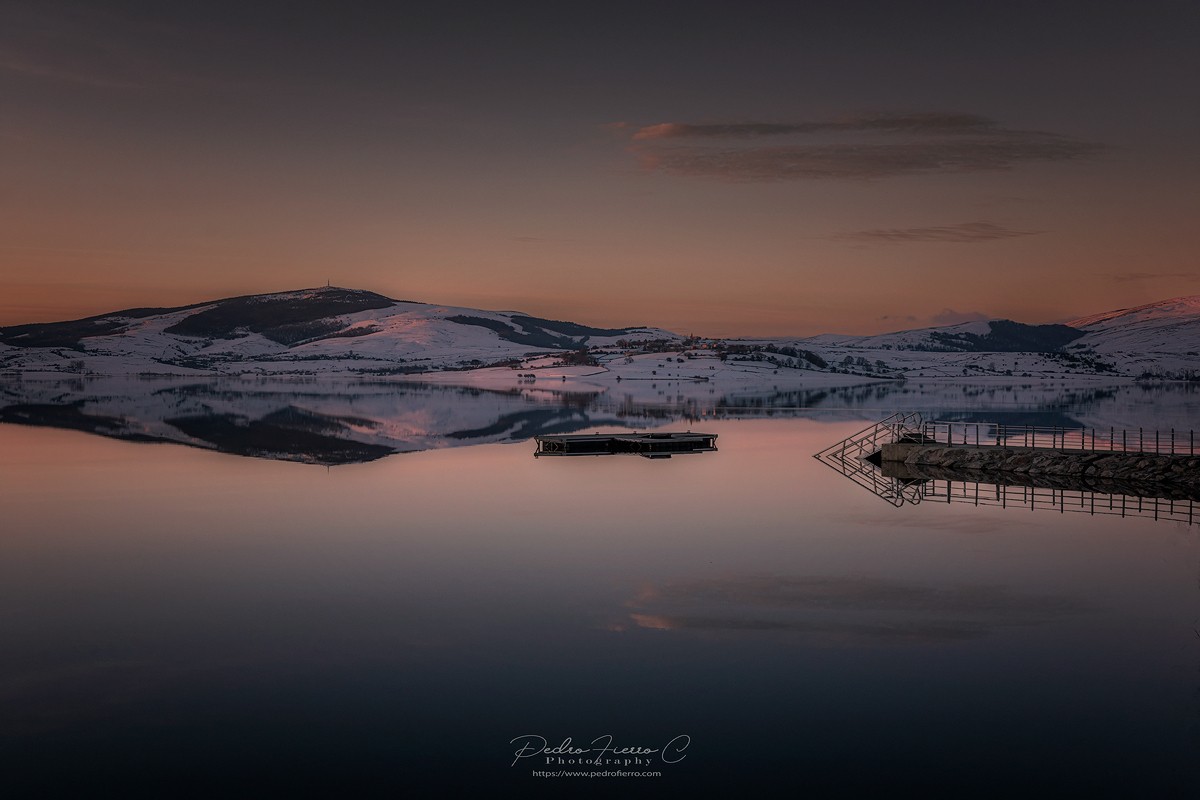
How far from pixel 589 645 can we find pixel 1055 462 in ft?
120

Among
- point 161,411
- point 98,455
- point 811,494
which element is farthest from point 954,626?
point 161,411

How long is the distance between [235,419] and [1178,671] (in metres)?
81.8

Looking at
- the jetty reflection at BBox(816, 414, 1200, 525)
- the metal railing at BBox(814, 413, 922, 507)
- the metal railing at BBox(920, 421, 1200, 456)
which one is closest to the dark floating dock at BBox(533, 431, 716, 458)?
the metal railing at BBox(814, 413, 922, 507)

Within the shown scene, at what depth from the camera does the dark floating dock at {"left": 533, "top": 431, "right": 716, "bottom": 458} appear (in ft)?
195

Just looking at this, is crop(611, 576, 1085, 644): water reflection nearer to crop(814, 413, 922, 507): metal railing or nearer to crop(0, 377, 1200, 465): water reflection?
crop(814, 413, 922, 507): metal railing

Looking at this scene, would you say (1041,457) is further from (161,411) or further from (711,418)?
(161,411)

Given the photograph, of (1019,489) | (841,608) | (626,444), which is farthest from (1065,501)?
(626,444)

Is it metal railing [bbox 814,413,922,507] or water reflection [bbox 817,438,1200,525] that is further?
metal railing [bbox 814,413,922,507]

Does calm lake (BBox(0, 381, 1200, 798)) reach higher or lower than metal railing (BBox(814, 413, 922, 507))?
higher

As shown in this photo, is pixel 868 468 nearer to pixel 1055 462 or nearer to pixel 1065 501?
pixel 1055 462

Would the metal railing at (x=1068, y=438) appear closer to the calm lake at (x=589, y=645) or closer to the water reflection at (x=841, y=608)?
the calm lake at (x=589, y=645)

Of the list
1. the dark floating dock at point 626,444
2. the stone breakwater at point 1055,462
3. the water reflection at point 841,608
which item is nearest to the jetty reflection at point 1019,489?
the stone breakwater at point 1055,462

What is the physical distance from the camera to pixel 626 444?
2425 inches

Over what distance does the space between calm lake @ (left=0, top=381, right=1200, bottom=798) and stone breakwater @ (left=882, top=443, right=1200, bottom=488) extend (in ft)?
38.5
